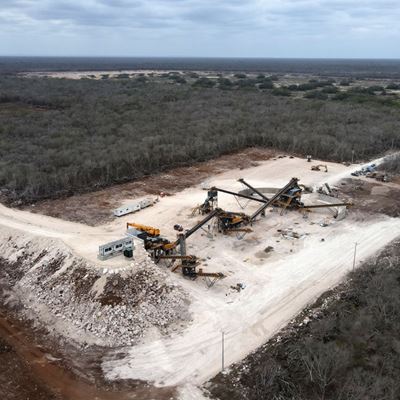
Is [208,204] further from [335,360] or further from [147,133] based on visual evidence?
[147,133]

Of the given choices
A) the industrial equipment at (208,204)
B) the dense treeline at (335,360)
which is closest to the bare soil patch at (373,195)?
the industrial equipment at (208,204)

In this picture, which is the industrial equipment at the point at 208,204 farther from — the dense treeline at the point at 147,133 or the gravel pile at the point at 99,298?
the dense treeline at the point at 147,133

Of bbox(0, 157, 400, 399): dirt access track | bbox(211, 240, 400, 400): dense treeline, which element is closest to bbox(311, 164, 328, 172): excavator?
bbox(0, 157, 400, 399): dirt access track

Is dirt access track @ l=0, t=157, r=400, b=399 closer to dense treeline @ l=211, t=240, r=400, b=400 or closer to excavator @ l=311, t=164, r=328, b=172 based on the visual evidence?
dense treeline @ l=211, t=240, r=400, b=400

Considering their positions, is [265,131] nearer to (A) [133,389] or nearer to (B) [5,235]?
(B) [5,235]

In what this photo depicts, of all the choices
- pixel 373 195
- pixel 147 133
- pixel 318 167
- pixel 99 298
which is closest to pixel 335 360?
pixel 99 298

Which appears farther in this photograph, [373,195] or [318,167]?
[318,167]
